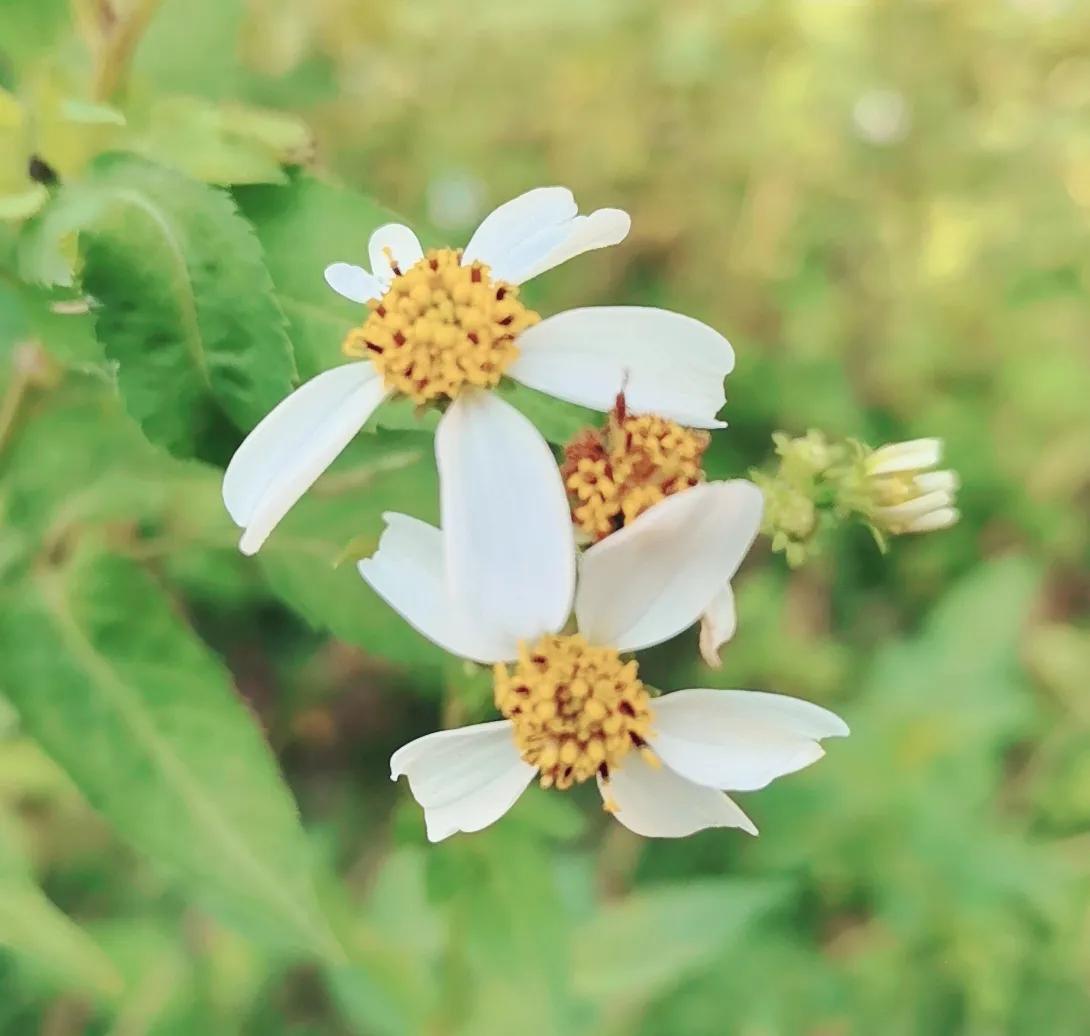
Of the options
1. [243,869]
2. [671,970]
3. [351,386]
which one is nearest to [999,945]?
[671,970]

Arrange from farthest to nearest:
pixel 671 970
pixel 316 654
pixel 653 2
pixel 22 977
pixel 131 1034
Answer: pixel 653 2 → pixel 316 654 → pixel 22 977 → pixel 131 1034 → pixel 671 970

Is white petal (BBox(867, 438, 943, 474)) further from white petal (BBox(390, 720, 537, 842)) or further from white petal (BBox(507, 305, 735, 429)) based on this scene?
white petal (BBox(390, 720, 537, 842))

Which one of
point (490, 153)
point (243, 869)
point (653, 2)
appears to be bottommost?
point (243, 869)

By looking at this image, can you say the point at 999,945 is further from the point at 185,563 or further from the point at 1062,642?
the point at 185,563

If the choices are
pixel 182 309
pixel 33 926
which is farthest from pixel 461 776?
pixel 33 926

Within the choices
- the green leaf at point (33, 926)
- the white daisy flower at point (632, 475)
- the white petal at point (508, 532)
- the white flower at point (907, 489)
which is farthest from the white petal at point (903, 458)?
the green leaf at point (33, 926)

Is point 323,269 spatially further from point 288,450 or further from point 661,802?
point 661,802

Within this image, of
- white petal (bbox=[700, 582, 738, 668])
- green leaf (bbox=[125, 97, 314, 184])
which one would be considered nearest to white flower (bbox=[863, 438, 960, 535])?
white petal (bbox=[700, 582, 738, 668])
